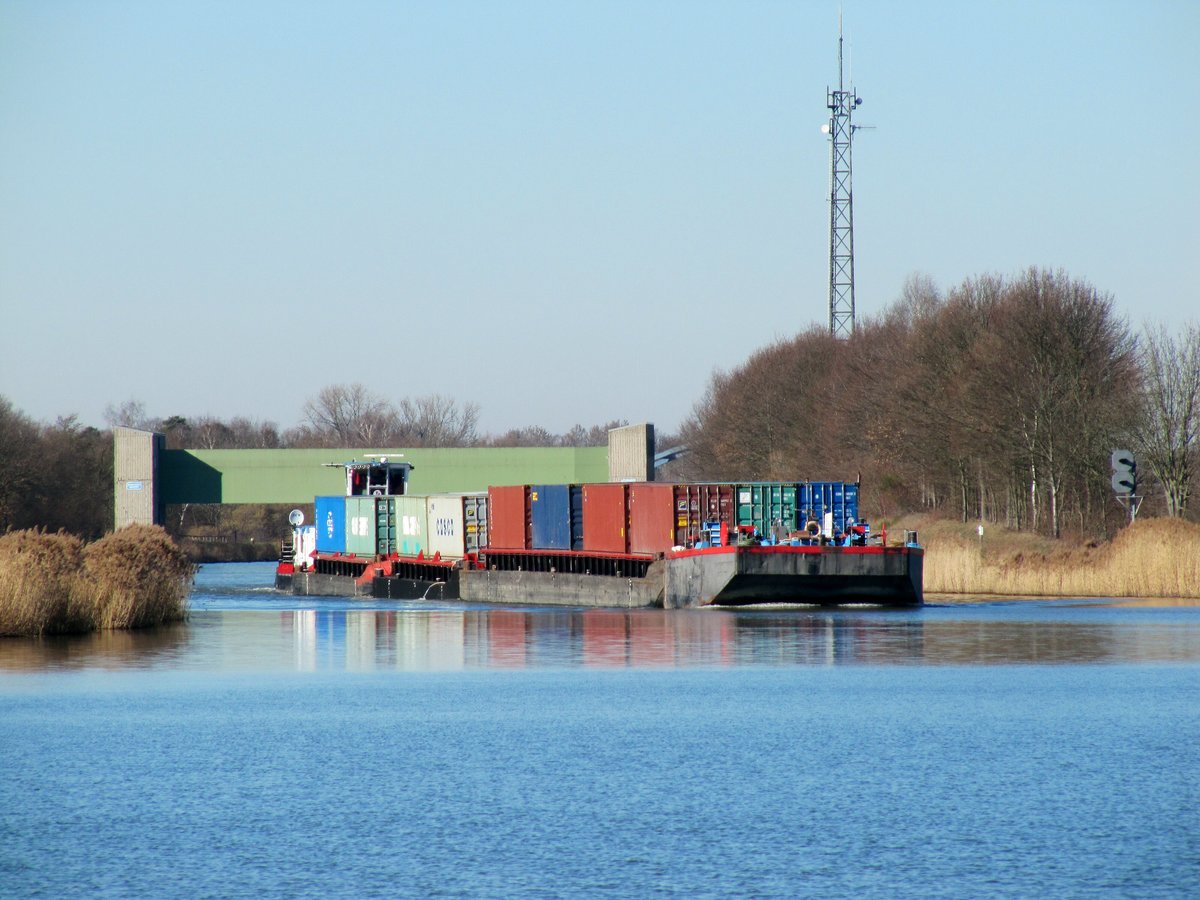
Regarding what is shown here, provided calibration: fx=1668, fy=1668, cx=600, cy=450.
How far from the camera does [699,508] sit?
51750 mm

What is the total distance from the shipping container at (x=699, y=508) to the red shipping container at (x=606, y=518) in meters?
3.50

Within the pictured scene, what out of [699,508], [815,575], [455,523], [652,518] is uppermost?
[699,508]

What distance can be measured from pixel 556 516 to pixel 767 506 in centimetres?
1107

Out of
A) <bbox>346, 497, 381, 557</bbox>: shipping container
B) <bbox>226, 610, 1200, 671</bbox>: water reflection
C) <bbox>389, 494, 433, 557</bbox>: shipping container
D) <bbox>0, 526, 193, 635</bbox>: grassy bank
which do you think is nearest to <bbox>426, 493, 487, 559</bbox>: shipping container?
<bbox>389, 494, 433, 557</bbox>: shipping container

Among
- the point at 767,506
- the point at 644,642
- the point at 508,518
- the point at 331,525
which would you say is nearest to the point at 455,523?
the point at 508,518

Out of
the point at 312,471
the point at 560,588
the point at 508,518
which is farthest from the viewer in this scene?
the point at 312,471

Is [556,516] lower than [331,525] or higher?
higher

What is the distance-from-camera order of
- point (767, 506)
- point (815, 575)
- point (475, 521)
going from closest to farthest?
point (815, 575) → point (767, 506) → point (475, 521)

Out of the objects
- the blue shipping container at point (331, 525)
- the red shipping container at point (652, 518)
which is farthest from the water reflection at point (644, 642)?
the blue shipping container at point (331, 525)

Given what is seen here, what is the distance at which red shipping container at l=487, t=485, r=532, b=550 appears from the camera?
61.4 m

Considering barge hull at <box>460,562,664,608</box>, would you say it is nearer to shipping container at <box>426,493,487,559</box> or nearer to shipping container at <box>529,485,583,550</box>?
shipping container at <box>529,485,583,550</box>

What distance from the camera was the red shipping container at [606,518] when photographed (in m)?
55.3

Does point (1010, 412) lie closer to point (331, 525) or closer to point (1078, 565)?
point (1078, 565)

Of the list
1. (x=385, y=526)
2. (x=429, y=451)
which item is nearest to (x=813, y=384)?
(x=429, y=451)
